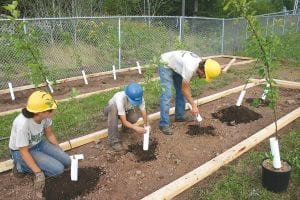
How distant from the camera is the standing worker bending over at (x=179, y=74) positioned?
478cm

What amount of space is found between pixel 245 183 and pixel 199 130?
1604 millimetres

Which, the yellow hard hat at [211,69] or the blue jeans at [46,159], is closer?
the blue jeans at [46,159]

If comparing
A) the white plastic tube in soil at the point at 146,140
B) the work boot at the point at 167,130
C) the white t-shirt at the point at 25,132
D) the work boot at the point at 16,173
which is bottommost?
the work boot at the point at 16,173

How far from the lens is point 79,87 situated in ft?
28.0

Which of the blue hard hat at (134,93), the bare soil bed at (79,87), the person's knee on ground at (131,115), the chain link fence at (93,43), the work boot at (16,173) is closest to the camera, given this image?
the work boot at (16,173)

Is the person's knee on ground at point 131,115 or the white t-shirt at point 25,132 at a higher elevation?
the white t-shirt at point 25,132

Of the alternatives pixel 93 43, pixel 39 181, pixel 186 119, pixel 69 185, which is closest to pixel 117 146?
pixel 69 185

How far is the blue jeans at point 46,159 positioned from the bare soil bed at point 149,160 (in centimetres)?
14

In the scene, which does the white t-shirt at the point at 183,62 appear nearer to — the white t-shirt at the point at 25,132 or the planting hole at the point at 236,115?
the planting hole at the point at 236,115

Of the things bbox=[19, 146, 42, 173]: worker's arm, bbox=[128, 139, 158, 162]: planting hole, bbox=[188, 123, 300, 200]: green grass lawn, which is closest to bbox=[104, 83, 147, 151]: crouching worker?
bbox=[128, 139, 158, 162]: planting hole

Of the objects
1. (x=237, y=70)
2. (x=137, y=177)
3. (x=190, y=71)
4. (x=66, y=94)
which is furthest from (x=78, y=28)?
(x=137, y=177)

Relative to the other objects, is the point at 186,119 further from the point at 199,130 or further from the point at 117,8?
the point at 117,8

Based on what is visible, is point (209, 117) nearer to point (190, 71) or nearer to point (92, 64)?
point (190, 71)

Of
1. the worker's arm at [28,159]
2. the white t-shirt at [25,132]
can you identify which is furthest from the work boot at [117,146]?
the worker's arm at [28,159]
